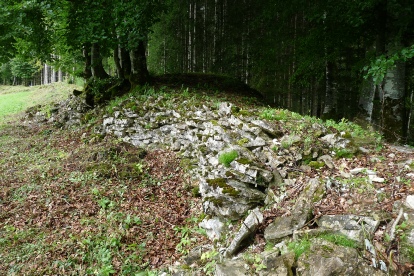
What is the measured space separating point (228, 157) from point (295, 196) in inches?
64.1

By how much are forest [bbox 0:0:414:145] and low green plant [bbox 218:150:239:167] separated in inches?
147

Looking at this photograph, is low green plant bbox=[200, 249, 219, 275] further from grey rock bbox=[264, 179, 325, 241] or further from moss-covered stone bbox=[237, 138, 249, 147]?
moss-covered stone bbox=[237, 138, 249, 147]

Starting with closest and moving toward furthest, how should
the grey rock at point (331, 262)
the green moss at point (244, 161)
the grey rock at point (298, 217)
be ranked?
the grey rock at point (331, 262)
the grey rock at point (298, 217)
the green moss at point (244, 161)

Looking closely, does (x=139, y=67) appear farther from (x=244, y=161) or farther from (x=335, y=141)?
(x=335, y=141)

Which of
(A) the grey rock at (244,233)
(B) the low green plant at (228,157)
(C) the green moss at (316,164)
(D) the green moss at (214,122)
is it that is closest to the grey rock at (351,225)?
(A) the grey rock at (244,233)

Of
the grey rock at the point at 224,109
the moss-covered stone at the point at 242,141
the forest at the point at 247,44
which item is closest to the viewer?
the moss-covered stone at the point at 242,141

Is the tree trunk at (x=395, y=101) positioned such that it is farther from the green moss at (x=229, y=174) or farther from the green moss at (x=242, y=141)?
the green moss at (x=229, y=174)

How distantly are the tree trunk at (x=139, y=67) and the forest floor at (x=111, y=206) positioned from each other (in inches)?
133

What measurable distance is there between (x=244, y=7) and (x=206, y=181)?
15.6 meters

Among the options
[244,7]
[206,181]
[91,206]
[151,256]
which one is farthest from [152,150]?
[244,7]

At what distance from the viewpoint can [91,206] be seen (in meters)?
6.30

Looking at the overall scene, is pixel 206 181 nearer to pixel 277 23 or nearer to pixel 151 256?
pixel 151 256

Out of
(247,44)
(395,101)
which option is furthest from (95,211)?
(247,44)

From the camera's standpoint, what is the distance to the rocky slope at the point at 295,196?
10.6 feet
